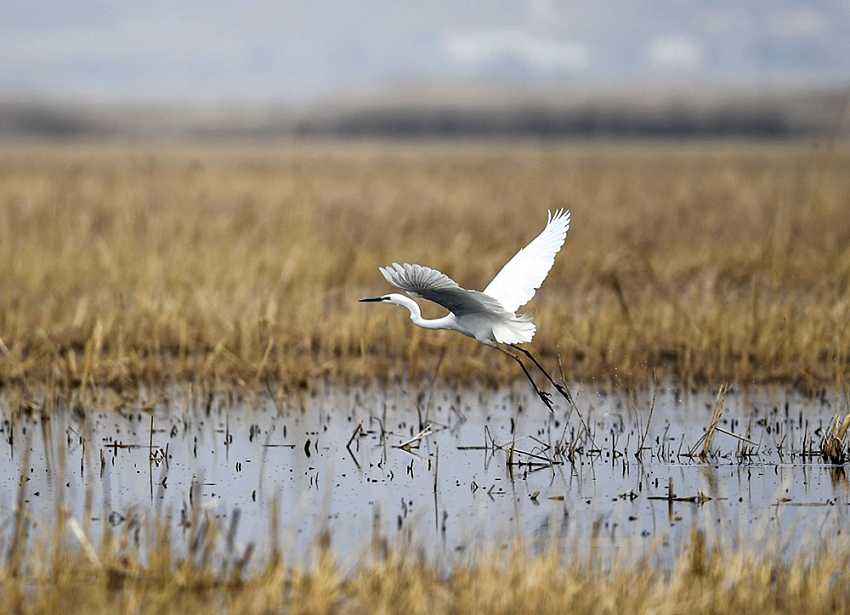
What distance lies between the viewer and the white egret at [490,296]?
20.7ft

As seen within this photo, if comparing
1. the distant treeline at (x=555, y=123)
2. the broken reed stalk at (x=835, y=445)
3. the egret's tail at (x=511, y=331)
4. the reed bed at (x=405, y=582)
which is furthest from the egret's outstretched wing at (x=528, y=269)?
the distant treeline at (x=555, y=123)

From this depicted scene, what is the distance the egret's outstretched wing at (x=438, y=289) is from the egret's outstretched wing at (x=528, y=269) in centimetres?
37

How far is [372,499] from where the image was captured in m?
6.70

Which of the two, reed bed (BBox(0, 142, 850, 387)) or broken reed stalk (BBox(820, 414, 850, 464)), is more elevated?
reed bed (BBox(0, 142, 850, 387))

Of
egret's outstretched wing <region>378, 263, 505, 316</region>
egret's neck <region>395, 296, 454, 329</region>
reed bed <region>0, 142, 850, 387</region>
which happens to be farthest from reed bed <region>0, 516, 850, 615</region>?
reed bed <region>0, 142, 850, 387</region>

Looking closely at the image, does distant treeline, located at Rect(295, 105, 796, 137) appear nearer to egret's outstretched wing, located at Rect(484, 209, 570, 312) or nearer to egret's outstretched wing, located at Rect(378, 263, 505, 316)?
egret's outstretched wing, located at Rect(484, 209, 570, 312)

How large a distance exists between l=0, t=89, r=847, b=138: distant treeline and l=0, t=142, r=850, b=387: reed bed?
69.6 metres

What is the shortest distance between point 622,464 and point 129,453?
2.76 meters

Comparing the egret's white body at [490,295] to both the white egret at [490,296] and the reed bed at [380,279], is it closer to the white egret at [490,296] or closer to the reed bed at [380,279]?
the white egret at [490,296]

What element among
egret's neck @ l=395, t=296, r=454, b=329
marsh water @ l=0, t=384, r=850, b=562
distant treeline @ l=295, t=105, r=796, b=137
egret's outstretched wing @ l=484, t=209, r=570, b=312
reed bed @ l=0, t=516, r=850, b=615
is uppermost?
distant treeline @ l=295, t=105, r=796, b=137

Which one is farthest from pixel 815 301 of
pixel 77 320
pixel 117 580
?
pixel 117 580

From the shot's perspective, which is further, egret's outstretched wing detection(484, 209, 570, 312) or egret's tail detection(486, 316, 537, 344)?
egret's outstretched wing detection(484, 209, 570, 312)

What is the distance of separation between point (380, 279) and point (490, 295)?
6806 mm

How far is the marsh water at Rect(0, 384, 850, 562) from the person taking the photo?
6.09 meters
